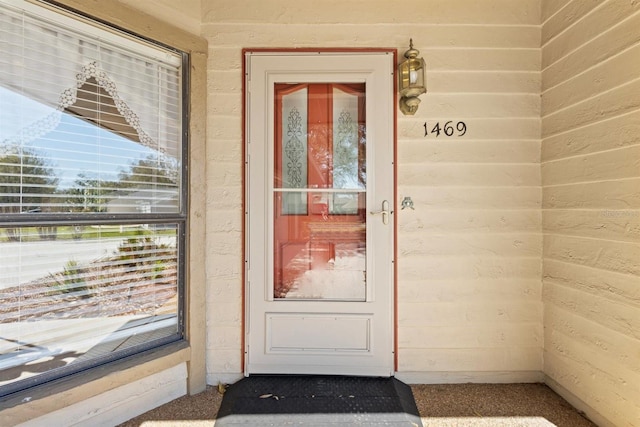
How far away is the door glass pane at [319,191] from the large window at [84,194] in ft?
2.22

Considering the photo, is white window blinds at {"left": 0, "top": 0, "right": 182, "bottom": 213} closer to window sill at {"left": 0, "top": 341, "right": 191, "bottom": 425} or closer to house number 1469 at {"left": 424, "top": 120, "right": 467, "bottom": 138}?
window sill at {"left": 0, "top": 341, "right": 191, "bottom": 425}

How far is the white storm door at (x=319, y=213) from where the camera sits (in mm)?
2240

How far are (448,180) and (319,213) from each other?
0.93 meters

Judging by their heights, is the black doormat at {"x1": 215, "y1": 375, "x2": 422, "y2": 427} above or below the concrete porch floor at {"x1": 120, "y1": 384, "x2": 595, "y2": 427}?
above

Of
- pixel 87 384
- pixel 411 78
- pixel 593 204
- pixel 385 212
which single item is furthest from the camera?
pixel 385 212

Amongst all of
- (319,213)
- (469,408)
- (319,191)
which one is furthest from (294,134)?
(469,408)

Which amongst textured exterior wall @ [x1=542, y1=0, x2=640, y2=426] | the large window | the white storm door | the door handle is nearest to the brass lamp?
the white storm door

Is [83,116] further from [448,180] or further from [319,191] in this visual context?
[448,180]

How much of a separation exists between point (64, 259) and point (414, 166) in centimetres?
218

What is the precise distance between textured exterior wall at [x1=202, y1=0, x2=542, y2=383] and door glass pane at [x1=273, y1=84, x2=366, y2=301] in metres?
0.29

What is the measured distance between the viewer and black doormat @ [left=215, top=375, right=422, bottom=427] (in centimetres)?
184

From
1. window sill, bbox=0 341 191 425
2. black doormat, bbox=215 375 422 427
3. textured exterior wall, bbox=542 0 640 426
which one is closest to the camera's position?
window sill, bbox=0 341 191 425

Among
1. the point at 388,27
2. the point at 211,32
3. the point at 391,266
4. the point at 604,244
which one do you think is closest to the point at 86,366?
the point at 391,266

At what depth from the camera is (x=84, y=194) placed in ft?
5.89
